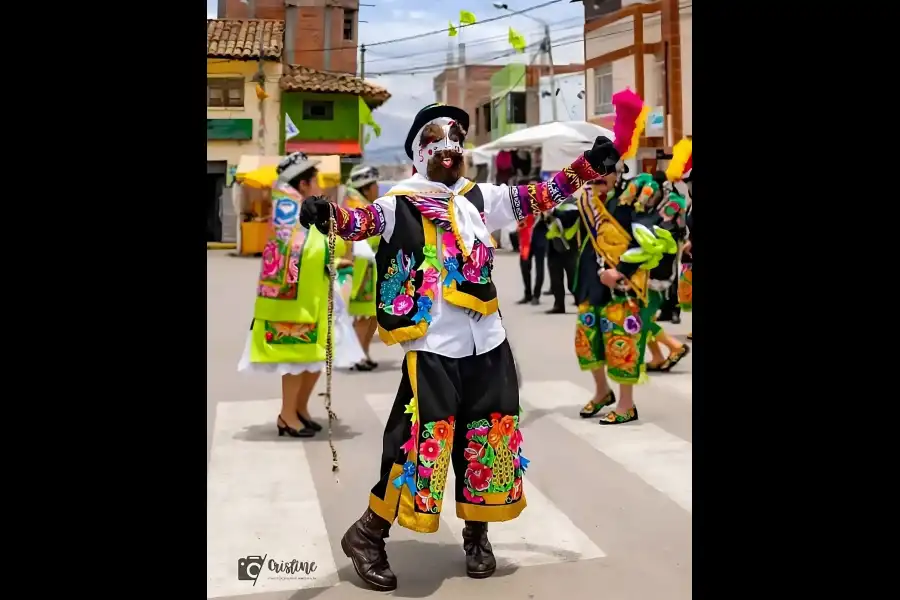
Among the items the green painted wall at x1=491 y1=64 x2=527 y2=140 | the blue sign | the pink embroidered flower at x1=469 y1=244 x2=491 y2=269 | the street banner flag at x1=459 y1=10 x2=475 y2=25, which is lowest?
the pink embroidered flower at x1=469 y1=244 x2=491 y2=269

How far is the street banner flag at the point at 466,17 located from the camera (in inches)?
144

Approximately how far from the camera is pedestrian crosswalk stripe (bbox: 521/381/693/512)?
16.9 feet

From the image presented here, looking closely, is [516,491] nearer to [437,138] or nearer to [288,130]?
[437,138]

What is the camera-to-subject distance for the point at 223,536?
14.2ft

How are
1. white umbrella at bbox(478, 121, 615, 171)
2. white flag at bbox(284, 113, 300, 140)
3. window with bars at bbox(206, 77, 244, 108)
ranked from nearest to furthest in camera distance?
window with bars at bbox(206, 77, 244, 108), white umbrella at bbox(478, 121, 615, 171), white flag at bbox(284, 113, 300, 140)

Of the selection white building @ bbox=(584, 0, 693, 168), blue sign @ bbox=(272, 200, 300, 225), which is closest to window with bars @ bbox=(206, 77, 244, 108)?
blue sign @ bbox=(272, 200, 300, 225)

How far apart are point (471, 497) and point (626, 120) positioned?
5.58 ft

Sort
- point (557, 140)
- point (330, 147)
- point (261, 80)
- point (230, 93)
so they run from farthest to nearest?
point (557, 140)
point (330, 147)
point (230, 93)
point (261, 80)

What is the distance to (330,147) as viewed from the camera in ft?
30.1

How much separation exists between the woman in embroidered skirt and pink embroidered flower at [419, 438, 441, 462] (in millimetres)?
2429

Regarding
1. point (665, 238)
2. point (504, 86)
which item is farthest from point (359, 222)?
point (504, 86)

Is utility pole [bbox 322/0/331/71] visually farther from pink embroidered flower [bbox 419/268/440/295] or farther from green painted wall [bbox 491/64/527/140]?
green painted wall [bbox 491/64/527/140]
